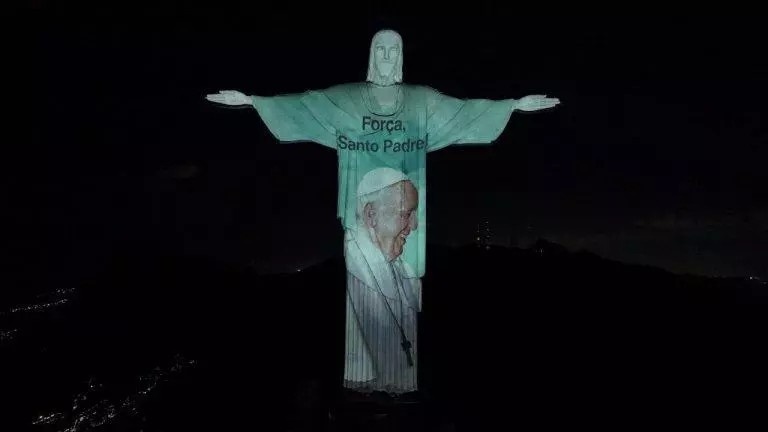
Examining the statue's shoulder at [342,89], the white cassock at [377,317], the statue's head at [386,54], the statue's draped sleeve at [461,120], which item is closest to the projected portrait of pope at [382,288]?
the white cassock at [377,317]

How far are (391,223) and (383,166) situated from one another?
805mm

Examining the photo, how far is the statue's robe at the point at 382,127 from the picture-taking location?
362 inches

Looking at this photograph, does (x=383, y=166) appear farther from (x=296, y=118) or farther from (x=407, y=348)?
(x=407, y=348)

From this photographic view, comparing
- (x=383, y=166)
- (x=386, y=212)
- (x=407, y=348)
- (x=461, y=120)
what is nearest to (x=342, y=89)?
(x=383, y=166)

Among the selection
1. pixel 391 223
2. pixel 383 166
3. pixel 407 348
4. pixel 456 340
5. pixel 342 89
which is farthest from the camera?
pixel 456 340

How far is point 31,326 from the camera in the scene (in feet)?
59.9

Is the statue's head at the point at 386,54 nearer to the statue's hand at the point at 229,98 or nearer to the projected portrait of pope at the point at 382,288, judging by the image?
the projected portrait of pope at the point at 382,288

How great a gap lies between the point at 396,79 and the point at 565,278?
12716mm

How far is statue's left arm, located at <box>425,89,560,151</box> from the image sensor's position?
9.55m

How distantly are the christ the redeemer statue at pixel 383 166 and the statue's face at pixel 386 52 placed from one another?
0.01 meters

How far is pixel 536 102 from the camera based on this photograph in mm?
9641

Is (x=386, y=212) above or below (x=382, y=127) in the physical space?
below

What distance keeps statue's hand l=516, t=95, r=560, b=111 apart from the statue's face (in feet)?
6.26

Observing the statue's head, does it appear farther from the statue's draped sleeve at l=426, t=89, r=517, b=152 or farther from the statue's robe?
the statue's draped sleeve at l=426, t=89, r=517, b=152
